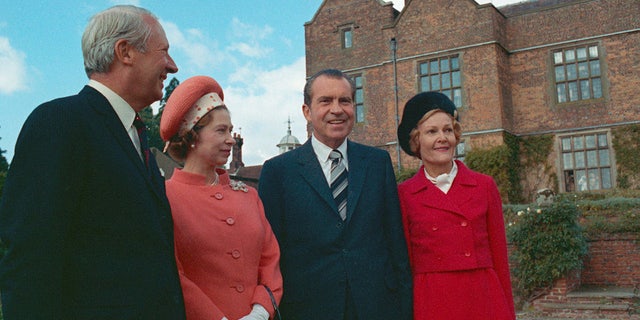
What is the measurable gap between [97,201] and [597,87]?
1829 cm

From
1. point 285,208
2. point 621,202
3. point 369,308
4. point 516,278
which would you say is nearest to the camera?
point 369,308

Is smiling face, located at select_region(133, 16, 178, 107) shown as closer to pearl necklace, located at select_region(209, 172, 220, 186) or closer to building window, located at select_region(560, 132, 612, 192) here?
pearl necklace, located at select_region(209, 172, 220, 186)

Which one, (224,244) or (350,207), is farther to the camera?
(350,207)

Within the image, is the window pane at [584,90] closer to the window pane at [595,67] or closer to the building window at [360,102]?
the window pane at [595,67]

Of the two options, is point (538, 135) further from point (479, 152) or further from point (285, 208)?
point (285, 208)

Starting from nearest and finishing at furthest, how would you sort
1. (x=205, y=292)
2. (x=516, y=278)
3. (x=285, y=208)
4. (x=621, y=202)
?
(x=205, y=292)
(x=285, y=208)
(x=516, y=278)
(x=621, y=202)

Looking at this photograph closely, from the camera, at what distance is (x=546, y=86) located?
17.7 meters

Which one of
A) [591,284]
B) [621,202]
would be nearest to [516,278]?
[591,284]

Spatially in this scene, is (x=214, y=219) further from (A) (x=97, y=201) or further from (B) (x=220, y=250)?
(A) (x=97, y=201)

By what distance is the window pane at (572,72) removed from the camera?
17.4 meters

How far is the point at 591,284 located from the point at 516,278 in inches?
65.3

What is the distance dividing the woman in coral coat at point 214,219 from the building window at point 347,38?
61.0 feet

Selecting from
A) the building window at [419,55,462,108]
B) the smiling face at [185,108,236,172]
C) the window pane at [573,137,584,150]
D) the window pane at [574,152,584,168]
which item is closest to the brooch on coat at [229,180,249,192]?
the smiling face at [185,108,236,172]

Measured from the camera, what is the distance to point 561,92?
17.5 metres
